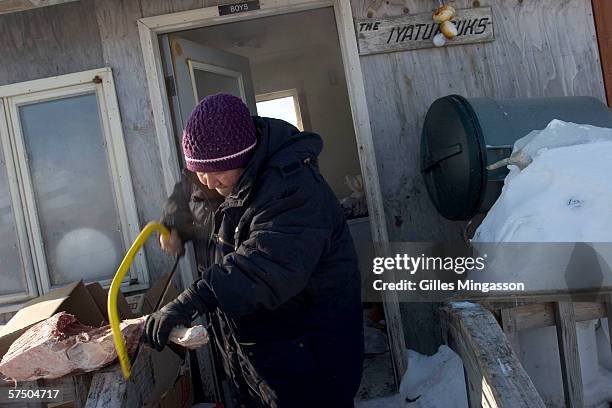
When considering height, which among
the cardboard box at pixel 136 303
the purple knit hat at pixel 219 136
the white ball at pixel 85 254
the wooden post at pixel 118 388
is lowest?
the wooden post at pixel 118 388

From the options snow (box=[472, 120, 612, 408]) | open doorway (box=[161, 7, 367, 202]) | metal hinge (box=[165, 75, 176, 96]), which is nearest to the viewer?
snow (box=[472, 120, 612, 408])

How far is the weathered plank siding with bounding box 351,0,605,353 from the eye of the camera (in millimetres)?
3828

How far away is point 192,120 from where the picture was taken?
217 cm

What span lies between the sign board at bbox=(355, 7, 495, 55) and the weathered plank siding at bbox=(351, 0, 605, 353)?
0.15 feet

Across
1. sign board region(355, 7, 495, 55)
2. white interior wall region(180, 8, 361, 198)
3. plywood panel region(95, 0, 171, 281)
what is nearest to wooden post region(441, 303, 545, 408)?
sign board region(355, 7, 495, 55)

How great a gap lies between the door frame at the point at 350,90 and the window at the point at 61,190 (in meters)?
0.28

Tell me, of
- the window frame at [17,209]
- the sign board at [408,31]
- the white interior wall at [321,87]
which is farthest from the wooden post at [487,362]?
the white interior wall at [321,87]

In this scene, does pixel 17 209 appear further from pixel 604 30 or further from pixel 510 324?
pixel 604 30

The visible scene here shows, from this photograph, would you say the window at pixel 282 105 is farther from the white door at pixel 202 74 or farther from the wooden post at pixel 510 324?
the wooden post at pixel 510 324

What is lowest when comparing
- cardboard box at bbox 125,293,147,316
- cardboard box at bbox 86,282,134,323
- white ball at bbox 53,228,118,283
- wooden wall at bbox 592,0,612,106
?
cardboard box at bbox 125,293,147,316

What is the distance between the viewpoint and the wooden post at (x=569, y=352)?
247 centimetres

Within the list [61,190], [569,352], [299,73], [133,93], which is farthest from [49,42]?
[299,73]

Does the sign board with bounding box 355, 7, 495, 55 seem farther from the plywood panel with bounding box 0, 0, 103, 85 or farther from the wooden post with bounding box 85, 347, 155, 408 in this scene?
the wooden post with bounding box 85, 347, 155, 408

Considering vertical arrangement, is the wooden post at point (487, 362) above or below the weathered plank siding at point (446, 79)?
below
